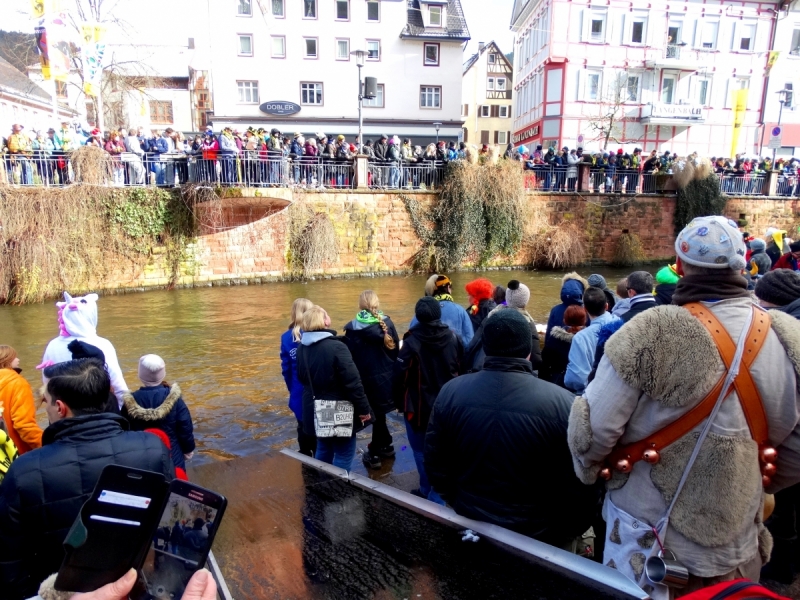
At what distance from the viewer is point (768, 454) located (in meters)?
1.90

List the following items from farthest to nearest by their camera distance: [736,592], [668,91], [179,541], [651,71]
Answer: [668,91] → [651,71] → [179,541] → [736,592]

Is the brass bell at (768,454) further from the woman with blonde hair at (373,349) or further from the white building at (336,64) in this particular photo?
the white building at (336,64)

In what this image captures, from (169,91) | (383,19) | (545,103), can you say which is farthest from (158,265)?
(169,91)

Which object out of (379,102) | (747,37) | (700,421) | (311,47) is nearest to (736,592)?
(700,421)

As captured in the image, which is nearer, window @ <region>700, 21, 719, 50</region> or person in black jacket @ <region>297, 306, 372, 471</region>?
person in black jacket @ <region>297, 306, 372, 471</region>

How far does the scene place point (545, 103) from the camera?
34344mm

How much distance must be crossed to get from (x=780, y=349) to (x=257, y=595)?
7.84 feet

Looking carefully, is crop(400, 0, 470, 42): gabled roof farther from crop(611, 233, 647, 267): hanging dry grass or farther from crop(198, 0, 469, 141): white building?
crop(611, 233, 647, 267): hanging dry grass

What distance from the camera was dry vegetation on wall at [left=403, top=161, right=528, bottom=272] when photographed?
1989 centimetres

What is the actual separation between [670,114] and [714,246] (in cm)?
3707

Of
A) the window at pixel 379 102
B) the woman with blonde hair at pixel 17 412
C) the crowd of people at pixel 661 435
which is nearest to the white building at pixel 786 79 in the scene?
the window at pixel 379 102

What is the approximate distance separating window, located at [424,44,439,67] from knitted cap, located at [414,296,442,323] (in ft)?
110

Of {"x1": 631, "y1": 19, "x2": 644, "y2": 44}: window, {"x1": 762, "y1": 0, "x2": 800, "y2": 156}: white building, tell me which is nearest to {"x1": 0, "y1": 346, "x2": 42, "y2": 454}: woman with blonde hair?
{"x1": 631, "y1": 19, "x2": 644, "y2": 44}: window

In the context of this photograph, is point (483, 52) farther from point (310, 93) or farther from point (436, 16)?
point (310, 93)
